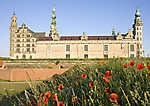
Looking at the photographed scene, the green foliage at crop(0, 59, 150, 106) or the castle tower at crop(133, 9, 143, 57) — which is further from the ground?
the castle tower at crop(133, 9, 143, 57)

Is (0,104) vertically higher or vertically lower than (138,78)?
lower

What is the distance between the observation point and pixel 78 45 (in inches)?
1797

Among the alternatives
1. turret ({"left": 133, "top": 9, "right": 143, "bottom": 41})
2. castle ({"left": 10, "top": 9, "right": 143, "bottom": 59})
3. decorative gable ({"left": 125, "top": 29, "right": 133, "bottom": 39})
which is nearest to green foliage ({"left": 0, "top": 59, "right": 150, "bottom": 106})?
castle ({"left": 10, "top": 9, "right": 143, "bottom": 59})

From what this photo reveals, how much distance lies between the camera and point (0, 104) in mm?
5910

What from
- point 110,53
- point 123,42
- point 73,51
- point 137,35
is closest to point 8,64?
point 73,51

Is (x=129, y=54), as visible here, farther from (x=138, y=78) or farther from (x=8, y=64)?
(x=138, y=78)

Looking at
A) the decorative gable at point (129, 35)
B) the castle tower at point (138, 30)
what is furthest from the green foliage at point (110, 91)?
the castle tower at point (138, 30)

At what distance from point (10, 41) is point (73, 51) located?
67.8 feet

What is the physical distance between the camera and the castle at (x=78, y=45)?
44562mm

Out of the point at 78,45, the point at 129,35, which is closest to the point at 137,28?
the point at 129,35

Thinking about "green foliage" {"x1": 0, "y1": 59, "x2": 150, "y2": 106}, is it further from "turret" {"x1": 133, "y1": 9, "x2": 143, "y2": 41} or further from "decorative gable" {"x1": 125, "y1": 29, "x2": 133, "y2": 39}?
"turret" {"x1": 133, "y1": 9, "x2": 143, "y2": 41}

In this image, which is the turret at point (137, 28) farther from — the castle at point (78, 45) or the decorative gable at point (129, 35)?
the decorative gable at point (129, 35)

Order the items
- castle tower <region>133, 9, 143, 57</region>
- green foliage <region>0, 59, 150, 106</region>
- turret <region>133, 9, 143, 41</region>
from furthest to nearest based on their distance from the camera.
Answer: turret <region>133, 9, 143, 41</region>, castle tower <region>133, 9, 143, 57</region>, green foliage <region>0, 59, 150, 106</region>

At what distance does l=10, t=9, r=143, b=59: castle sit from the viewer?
44562 mm
